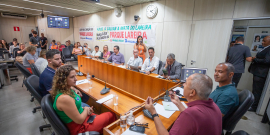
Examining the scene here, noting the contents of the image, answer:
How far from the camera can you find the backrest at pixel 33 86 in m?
1.72

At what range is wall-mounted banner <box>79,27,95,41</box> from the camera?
703 cm

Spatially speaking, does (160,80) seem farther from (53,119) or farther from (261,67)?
(261,67)

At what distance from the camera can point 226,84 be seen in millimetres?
1521

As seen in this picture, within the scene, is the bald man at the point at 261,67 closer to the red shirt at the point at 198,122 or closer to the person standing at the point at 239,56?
the person standing at the point at 239,56

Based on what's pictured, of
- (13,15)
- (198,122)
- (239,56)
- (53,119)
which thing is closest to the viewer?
(198,122)

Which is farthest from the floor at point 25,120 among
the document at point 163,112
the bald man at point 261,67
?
the document at point 163,112

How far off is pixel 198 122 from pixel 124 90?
2.31m

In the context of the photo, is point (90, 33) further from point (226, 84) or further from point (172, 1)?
point (226, 84)

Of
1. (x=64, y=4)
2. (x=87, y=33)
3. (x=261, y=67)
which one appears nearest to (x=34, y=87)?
(x=261, y=67)

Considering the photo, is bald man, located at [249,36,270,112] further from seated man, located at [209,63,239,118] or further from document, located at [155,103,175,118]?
document, located at [155,103,175,118]

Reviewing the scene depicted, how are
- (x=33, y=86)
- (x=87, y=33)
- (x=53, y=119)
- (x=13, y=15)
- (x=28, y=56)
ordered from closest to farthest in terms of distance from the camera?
(x=53, y=119), (x=33, y=86), (x=28, y=56), (x=87, y=33), (x=13, y=15)

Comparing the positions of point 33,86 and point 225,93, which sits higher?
point 225,93

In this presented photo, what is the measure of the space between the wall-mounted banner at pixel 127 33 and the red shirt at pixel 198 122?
12.3 ft

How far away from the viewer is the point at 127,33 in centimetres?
515
